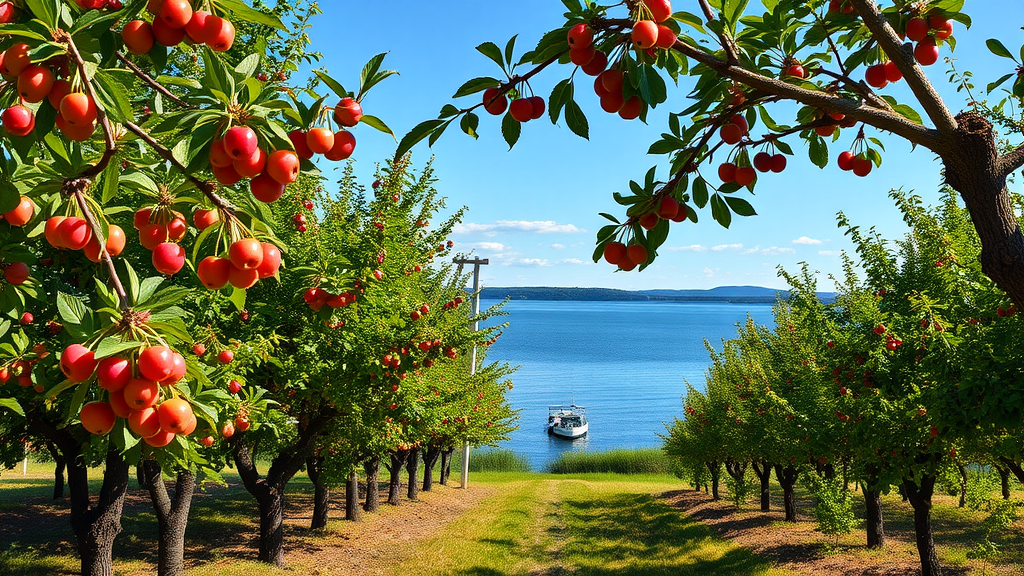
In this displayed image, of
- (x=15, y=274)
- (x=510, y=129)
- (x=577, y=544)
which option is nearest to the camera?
(x=510, y=129)

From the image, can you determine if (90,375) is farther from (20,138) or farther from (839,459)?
(839,459)

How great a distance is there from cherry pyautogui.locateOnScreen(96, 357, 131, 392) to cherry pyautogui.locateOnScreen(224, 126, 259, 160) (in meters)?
0.50

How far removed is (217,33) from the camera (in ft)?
4.25

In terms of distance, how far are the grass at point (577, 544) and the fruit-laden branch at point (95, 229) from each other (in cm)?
1147

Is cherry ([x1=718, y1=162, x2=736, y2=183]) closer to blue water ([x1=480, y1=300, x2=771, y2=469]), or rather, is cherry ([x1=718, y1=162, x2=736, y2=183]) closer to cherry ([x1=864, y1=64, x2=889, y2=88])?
cherry ([x1=864, y1=64, x2=889, y2=88])

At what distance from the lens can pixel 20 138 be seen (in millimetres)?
1428

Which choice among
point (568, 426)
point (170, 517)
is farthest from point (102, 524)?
point (568, 426)

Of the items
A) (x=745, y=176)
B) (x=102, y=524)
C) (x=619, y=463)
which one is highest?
(x=745, y=176)

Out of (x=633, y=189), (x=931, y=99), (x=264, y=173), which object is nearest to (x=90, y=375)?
(x=264, y=173)

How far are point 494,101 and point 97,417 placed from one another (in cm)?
122

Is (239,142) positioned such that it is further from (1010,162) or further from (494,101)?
(1010,162)

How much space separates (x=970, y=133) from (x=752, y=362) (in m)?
15.2

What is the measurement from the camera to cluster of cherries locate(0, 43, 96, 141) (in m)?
1.20

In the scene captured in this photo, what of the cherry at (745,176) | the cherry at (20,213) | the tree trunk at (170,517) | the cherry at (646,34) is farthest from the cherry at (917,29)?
the tree trunk at (170,517)
